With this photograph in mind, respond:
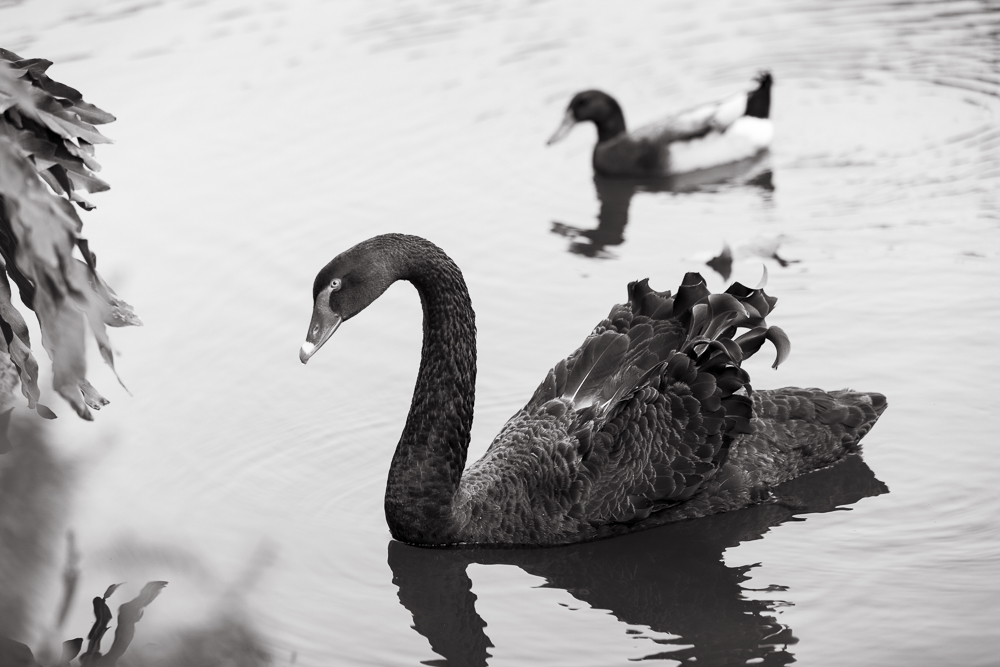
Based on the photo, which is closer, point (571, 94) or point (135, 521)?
point (135, 521)

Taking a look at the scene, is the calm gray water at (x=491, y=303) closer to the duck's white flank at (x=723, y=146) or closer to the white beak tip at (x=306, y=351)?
the duck's white flank at (x=723, y=146)

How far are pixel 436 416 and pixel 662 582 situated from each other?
105cm

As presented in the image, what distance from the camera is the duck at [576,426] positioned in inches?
188

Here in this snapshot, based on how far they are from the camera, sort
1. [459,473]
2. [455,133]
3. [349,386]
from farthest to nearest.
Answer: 1. [455,133]
2. [349,386]
3. [459,473]

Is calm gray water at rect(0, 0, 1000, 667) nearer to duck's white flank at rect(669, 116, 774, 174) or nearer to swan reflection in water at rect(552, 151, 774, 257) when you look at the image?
swan reflection in water at rect(552, 151, 774, 257)

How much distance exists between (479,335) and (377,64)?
4.73 metres

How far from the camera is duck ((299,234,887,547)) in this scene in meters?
4.79

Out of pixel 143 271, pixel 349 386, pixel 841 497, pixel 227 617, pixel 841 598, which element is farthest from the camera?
pixel 143 271

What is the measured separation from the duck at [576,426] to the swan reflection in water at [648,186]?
2841mm

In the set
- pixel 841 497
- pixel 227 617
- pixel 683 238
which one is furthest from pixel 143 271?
pixel 227 617

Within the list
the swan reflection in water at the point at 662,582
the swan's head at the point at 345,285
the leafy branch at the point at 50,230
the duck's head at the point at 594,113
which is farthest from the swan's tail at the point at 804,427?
the duck's head at the point at 594,113

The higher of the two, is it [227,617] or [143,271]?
[227,617]

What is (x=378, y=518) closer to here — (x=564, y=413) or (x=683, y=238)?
(x=564, y=413)

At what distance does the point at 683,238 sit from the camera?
7.65 meters
